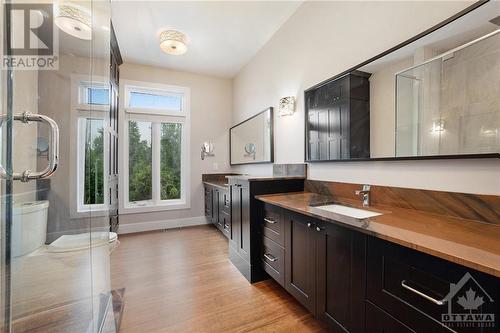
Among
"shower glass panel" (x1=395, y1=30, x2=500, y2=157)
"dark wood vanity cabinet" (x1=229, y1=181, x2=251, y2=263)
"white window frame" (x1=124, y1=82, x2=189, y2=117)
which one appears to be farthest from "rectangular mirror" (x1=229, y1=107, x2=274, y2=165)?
"shower glass panel" (x1=395, y1=30, x2=500, y2=157)

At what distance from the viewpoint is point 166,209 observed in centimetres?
389

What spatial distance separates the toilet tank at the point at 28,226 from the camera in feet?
4.00

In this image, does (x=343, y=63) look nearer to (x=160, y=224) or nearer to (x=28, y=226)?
(x=28, y=226)

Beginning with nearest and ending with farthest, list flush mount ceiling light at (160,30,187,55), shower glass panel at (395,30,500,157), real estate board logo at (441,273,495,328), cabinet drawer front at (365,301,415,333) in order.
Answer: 1. real estate board logo at (441,273,495,328)
2. cabinet drawer front at (365,301,415,333)
3. shower glass panel at (395,30,500,157)
4. flush mount ceiling light at (160,30,187,55)

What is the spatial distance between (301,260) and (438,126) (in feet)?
3.92

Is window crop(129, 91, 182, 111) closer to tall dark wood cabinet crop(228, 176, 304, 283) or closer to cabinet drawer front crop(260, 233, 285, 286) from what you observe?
tall dark wood cabinet crop(228, 176, 304, 283)

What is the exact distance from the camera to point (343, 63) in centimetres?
189

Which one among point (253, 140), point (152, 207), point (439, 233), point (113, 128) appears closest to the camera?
point (439, 233)

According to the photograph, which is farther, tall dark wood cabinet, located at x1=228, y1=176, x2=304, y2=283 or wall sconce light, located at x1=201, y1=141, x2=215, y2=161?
wall sconce light, located at x1=201, y1=141, x2=215, y2=161

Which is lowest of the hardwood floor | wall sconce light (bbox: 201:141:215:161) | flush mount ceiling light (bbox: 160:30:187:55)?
the hardwood floor

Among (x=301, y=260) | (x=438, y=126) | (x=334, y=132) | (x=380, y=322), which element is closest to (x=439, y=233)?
(x=380, y=322)

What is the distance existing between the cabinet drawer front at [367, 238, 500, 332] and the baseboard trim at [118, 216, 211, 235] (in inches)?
137

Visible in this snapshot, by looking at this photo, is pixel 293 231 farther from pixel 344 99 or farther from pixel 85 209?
pixel 85 209

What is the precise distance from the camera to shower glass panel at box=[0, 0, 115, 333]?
1.16 meters
